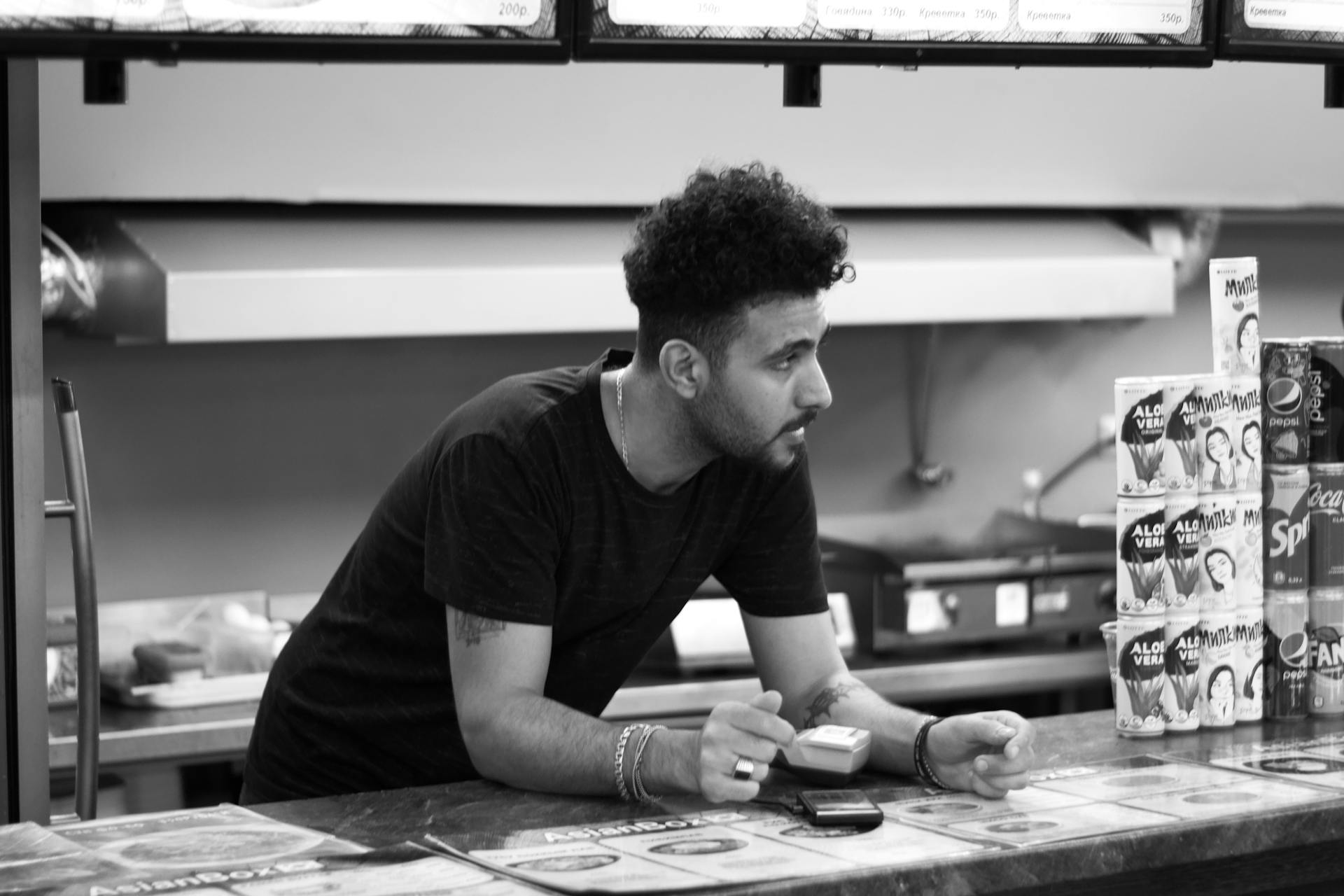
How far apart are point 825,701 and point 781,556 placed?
19 cm

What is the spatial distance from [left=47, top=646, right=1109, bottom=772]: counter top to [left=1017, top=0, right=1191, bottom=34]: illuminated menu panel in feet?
5.69

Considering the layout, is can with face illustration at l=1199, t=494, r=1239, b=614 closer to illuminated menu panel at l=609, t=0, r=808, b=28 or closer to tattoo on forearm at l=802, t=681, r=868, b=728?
tattoo on forearm at l=802, t=681, r=868, b=728

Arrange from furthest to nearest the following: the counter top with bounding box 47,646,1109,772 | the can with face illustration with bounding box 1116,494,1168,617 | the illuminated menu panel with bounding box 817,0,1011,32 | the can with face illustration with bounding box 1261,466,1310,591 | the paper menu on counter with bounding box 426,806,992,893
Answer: the counter top with bounding box 47,646,1109,772, the can with face illustration with bounding box 1261,466,1310,591, the can with face illustration with bounding box 1116,494,1168,617, the illuminated menu panel with bounding box 817,0,1011,32, the paper menu on counter with bounding box 426,806,992,893

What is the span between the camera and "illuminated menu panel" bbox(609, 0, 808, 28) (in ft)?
5.95

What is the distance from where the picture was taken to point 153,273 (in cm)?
304

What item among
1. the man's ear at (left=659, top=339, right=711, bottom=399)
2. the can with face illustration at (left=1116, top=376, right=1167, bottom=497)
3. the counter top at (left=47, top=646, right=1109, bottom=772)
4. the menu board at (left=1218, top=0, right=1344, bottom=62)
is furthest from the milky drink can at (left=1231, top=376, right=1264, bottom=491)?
the counter top at (left=47, top=646, right=1109, bottom=772)

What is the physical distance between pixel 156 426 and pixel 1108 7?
2.31 metres

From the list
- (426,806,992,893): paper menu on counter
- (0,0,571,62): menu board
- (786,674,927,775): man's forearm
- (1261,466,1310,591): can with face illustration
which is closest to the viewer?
(426,806,992,893): paper menu on counter

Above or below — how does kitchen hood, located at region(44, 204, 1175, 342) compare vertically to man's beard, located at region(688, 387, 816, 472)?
above

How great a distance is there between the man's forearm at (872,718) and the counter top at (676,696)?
3.80ft

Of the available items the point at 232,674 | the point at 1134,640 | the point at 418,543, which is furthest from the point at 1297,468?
the point at 232,674

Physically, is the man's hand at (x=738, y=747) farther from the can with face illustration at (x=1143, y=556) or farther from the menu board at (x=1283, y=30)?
the menu board at (x=1283, y=30)

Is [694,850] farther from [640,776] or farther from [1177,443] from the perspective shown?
[1177,443]

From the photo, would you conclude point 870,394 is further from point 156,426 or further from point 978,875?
point 978,875
